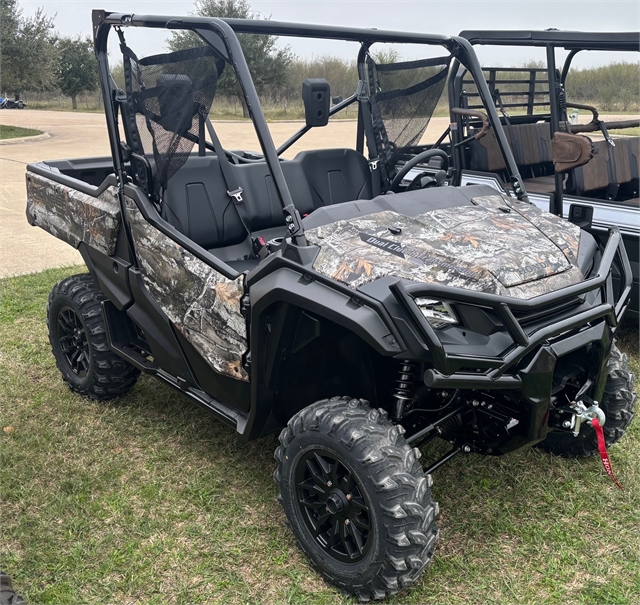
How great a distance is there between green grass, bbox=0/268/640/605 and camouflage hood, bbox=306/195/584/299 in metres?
1.07

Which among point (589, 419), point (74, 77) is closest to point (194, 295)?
point (589, 419)

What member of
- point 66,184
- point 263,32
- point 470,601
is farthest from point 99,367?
point 470,601

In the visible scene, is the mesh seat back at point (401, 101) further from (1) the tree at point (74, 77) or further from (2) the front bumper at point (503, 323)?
(1) the tree at point (74, 77)

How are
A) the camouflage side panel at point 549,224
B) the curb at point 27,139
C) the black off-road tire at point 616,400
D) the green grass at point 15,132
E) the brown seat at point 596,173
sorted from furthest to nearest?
the green grass at point 15,132
the curb at point 27,139
the brown seat at point 596,173
the black off-road tire at point 616,400
the camouflage side panel at point 549,224

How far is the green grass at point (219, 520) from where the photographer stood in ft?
8.72

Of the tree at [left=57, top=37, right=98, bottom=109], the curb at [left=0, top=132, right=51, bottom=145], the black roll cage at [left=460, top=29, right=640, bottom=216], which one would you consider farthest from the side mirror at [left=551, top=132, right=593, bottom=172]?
the tree at [left=57, top=37, right=98, bottom=109]

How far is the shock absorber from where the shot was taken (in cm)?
255

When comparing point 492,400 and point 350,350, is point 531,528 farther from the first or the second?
point 350,350

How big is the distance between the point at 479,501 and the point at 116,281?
6.50 ft

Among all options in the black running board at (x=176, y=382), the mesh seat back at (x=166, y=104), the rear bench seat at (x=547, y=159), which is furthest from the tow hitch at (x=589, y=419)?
the rear bench seat at (x=547, y=159)

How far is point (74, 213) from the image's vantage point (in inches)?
148

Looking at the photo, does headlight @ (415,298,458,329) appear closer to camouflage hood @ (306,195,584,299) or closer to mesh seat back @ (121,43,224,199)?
camouflage hood @ (306,195,584,299)

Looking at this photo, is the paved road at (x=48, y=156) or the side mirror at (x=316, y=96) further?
Result: the paved road at (x=48, y=156)

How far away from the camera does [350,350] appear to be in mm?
2768
